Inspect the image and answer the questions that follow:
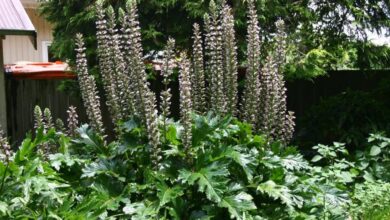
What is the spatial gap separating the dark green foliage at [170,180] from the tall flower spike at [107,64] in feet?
1.02

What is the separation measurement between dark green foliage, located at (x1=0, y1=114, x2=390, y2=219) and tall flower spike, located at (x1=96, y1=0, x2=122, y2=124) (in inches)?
12.2

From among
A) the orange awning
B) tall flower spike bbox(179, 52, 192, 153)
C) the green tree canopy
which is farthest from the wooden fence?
tall flower spike bbox(179, 52, 192, 153)

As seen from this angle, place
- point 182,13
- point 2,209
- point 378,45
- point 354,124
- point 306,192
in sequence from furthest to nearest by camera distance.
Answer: point 378,45
point 182,13
point 354,124
point 306,192
point 2,209

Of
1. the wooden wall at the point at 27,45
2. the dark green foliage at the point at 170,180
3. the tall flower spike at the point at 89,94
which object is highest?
the wooden wall at the point at 27,45

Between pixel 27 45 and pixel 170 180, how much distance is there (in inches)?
343

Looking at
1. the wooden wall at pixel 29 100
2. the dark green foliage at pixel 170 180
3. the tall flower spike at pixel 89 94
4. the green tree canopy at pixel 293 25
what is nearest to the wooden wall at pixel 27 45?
the wooden wall at pixel 29 100

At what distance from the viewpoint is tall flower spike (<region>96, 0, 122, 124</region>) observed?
13.7 feet

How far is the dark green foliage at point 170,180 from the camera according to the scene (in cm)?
315

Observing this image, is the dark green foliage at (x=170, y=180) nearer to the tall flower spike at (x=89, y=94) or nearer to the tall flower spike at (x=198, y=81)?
the tall flower spike at (x=89, y=94)

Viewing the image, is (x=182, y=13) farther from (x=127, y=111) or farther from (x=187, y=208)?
(x=187, y=208)

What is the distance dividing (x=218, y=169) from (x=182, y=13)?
419cm

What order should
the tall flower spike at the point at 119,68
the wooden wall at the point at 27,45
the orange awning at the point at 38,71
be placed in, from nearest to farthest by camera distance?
1. the tall flower spike at the point at 119,68
2. the orange awning at the point at 38,71
3. the wooden wall at the point at 27,45

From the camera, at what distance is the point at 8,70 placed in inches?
392

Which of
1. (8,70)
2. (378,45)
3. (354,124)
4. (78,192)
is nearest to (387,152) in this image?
(354,124)
